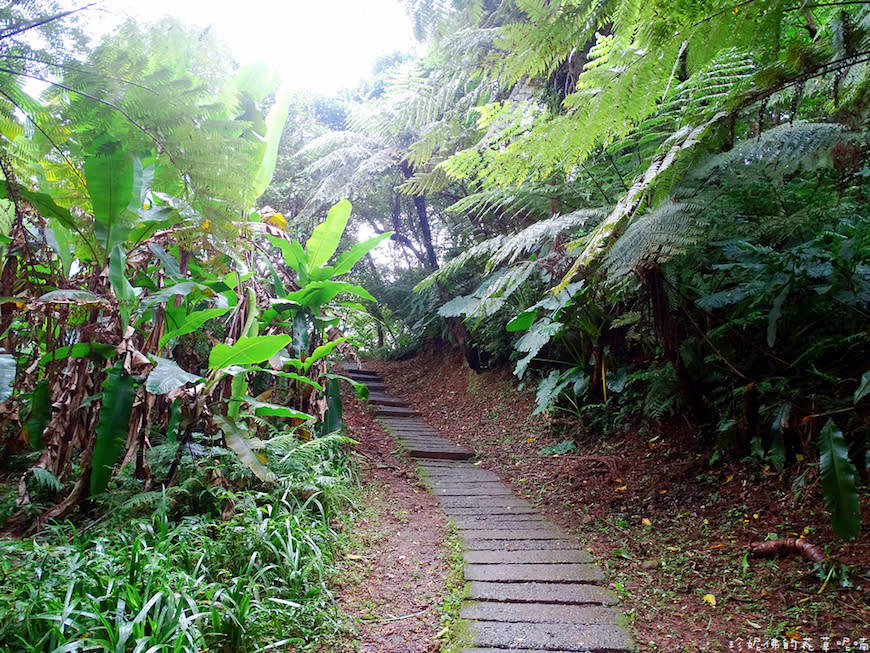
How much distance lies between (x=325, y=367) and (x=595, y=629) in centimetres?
267

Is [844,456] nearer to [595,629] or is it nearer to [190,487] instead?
[595,629]

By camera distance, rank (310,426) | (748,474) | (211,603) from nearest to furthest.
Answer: (211,603), (748,474), (310,426)

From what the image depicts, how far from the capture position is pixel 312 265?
4.01 m

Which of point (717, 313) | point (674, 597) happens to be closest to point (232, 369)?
point (674, 597)

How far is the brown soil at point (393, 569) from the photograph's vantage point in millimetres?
1843

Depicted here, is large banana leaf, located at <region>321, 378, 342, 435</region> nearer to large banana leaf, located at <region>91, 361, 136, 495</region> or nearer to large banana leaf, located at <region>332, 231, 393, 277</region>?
large banana leaf, located at <region>332, 231, 393, 277</region>

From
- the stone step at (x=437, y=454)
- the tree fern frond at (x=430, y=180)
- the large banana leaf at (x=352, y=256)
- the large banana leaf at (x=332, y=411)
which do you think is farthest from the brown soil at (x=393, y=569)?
the tree fern frond at (x=430, y=180)

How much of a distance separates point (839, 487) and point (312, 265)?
355cm

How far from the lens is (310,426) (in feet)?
12.1

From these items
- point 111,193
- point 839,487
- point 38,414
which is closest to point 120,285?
point 111,193

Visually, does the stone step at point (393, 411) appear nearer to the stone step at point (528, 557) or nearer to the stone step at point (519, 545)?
the stone step at point (519, 545)

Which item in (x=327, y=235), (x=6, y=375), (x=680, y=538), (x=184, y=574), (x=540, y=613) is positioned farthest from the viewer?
(x=327, y=235)

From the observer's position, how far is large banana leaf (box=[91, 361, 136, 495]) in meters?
2.13

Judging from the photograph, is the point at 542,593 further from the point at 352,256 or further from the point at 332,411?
the point at 352,256
